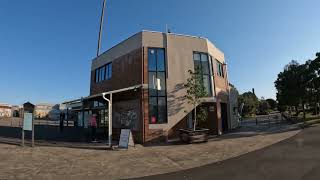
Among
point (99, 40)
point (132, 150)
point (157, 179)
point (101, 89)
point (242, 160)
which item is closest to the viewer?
point (157, 179)

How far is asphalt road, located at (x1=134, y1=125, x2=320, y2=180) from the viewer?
10151 millimetres

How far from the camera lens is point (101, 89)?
30250 mm

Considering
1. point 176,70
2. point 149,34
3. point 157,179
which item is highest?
point 149,34

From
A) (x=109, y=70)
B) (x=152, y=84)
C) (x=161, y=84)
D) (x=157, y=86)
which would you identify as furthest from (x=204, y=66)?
(x=109, y=70)

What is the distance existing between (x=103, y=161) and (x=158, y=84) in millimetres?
9954

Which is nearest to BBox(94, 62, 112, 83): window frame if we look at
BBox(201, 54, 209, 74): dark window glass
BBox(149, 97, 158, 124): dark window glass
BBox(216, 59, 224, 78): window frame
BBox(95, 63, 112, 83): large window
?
BBox(95, 63, 112, 83): large window

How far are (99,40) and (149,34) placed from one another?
611 inches

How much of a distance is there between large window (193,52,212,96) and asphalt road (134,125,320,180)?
34.8 ft

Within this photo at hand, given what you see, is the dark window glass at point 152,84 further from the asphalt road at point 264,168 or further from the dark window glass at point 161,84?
the asphalt road at point 264,168

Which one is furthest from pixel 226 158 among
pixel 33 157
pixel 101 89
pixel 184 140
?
pixel 101 89

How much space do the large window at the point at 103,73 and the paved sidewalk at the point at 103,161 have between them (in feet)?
40.3

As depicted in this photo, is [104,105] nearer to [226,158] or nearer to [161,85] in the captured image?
[161,85]

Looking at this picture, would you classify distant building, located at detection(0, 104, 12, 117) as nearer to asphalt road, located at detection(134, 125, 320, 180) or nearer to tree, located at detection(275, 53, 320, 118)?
tree, located at detection(275, 53, 320, 118)

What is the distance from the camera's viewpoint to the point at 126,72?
991 inches
